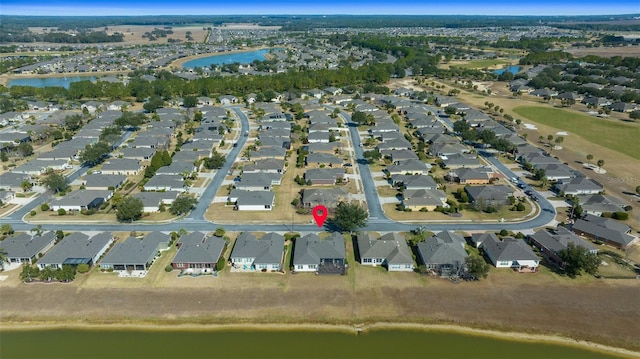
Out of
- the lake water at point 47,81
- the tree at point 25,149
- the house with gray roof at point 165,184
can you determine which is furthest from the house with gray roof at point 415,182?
the lake water at point 47,81

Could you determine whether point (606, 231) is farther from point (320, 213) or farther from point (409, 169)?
point (320, 213)

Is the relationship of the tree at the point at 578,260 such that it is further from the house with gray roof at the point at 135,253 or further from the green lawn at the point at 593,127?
the green lawn at the point at 593,127

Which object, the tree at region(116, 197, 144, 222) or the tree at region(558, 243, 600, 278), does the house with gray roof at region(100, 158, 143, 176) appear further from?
the tree at region(558, 243, 600, 278)

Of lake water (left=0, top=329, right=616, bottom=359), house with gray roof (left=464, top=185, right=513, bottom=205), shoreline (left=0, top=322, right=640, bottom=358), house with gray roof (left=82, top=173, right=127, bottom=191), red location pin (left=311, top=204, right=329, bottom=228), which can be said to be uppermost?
house with gray roof (left=464, top=185, right=513, bottom=205)

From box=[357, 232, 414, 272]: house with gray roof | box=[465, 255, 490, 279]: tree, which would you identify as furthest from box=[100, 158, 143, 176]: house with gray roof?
box=[465, 255, 490, 279]: tree

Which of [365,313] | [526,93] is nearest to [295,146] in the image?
[365,313]

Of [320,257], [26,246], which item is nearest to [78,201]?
[26,246]
